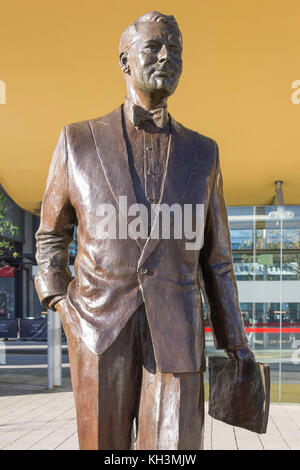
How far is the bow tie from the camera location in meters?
2.10

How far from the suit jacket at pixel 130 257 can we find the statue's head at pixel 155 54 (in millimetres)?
167

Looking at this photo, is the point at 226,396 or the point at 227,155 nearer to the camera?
the point at 226,396

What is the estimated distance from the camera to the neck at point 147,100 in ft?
6.88

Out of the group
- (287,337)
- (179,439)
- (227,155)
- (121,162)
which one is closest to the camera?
(179,439)

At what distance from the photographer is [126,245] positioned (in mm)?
1933

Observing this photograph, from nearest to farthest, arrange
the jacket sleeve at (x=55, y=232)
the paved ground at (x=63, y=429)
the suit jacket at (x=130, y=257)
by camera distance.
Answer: the suit jacket at (x=130, y=257) → the jacket sleeve at (x=55, y=232) → the paved ground at (x=63, y=429)

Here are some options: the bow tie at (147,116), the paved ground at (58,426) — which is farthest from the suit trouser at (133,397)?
the paved ground at (58,426)

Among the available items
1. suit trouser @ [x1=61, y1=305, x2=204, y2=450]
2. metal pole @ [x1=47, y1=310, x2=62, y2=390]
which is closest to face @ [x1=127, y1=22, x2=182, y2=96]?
suit trouser @ [x1=61, y1=305, x2=204, y2=450]

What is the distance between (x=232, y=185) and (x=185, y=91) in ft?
8.32

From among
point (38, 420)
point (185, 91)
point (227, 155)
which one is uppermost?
point (185, 91)

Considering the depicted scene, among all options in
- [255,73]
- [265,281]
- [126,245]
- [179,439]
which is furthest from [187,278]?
[265,281]

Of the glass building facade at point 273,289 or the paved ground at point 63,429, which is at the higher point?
the glass building facade at point 273,289

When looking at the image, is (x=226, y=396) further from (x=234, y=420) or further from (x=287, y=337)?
(x=287, y=337)

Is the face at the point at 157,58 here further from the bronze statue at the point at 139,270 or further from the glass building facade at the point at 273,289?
the glass building facade at the point at 273,289
